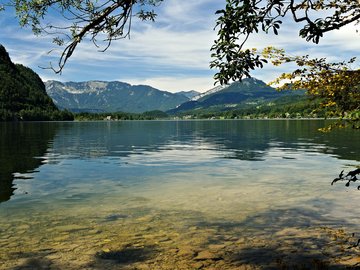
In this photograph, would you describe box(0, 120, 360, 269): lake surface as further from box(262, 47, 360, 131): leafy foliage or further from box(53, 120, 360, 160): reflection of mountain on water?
box(53, 120, 360, 160): reflection of mountain on water

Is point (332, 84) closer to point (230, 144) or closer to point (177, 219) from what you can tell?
point (177, 219)

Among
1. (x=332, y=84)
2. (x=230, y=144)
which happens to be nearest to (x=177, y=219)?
(x=332, y=84)

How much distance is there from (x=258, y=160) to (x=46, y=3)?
38.2 meters

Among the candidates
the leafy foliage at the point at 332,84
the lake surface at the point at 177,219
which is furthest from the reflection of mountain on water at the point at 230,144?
the leafy foliage at the point at 332,84

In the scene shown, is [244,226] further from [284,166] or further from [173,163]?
[173,163]

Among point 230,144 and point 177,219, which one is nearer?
point 177,219

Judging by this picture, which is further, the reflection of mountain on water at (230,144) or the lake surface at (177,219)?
the reflection of mountain on water at (230,144)

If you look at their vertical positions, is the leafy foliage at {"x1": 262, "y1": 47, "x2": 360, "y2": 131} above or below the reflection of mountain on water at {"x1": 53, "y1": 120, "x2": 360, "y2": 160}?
above

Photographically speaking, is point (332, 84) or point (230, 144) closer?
point (332, 84)

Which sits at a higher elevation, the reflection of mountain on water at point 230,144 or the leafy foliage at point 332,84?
the leafy foliage at point 332,84

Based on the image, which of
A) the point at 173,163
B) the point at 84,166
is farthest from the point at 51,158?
the point at 173,163

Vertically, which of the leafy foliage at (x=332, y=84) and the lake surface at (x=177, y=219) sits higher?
the leafy foliage at (x=332, y=84)

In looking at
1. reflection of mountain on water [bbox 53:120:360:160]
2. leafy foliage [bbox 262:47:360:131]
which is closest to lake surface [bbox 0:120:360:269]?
leafy foliage [bbox 262:47:360:131]

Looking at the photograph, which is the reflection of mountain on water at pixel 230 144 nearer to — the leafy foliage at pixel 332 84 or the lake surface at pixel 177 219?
the lake surface at pixel 177 219
